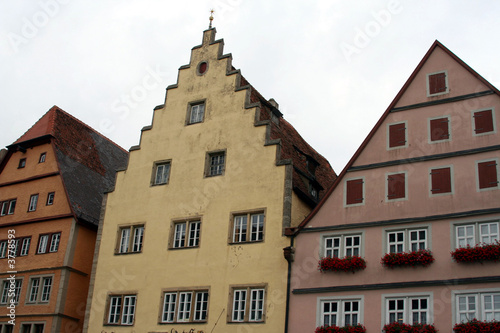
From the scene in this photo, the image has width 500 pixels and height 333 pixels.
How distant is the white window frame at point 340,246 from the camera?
81.1 ft

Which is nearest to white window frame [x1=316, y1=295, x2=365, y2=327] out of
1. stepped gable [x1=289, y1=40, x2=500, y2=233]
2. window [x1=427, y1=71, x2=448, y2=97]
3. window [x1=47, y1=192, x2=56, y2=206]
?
stepped gable [x1=289, y1=40, x2=500, y2=233]

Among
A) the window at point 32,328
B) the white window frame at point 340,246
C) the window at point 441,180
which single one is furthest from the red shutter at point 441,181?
the window at point 32,328

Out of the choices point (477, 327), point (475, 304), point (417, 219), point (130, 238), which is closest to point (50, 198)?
point (130, 238)

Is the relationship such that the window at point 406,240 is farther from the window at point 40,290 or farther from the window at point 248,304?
the window at point 40,290

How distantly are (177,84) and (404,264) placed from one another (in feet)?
49.8

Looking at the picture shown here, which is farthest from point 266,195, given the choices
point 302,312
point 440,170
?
point 440,170

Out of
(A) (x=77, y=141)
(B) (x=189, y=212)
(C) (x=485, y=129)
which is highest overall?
(A) (x=77, y=141)

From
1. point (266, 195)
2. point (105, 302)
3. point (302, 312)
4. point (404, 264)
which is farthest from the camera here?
point (105, 302)

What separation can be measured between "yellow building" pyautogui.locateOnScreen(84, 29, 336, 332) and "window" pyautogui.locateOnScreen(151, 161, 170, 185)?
0.05 meters

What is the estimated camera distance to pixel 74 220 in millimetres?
33562

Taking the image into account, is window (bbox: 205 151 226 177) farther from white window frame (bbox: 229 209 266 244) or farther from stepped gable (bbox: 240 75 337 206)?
white window frame (bbox: 229 209 266 244)

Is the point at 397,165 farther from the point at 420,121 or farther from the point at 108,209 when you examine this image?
the point at 108,209

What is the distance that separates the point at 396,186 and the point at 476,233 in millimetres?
3515

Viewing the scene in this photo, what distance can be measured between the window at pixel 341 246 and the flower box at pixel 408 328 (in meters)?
3.19
